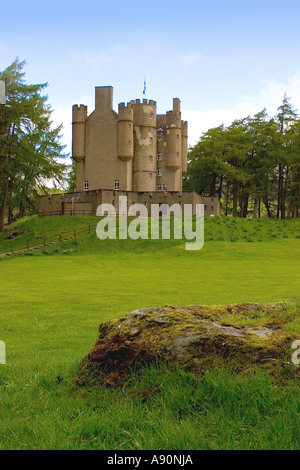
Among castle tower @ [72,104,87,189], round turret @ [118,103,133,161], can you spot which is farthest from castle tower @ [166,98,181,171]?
castle tower @ [72,104,87,189]

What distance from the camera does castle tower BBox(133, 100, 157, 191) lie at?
72250 millimetres

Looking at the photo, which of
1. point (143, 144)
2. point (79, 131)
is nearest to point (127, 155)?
point (143, 144)

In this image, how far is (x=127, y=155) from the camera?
68625 millimetres

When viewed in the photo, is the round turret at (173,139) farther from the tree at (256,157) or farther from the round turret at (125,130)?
the round turret at (125,130)

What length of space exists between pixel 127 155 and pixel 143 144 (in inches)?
213

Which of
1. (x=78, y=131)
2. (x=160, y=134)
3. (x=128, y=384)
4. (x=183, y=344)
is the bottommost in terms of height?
(x=128, y=384)

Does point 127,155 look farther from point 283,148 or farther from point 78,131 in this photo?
point 283,148

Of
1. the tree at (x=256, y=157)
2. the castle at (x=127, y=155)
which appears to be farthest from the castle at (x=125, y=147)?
the tree at (x=256, y=157)

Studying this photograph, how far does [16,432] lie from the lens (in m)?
3.96

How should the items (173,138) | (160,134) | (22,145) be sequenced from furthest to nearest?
(160,134), (173,138), (22,145)

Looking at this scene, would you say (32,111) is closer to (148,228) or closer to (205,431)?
(148,228)

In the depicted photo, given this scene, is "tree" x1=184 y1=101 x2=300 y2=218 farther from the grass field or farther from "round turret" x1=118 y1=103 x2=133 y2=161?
the grass field

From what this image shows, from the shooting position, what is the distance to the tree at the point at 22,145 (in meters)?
52.6

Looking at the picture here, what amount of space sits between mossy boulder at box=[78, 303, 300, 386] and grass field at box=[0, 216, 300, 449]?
206 mm
